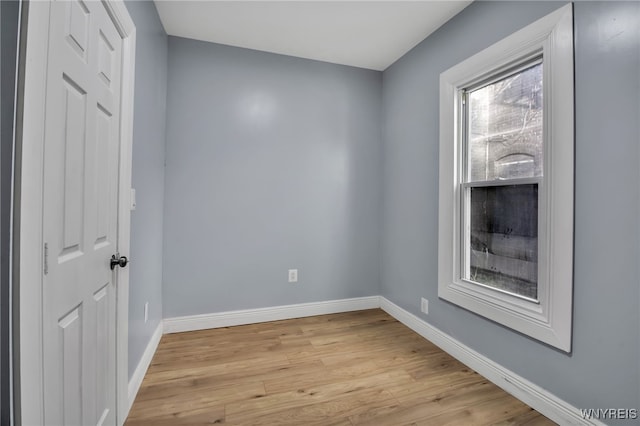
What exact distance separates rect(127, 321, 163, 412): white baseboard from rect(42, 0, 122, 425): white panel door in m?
0.28

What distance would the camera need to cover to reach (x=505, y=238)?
6.46ft

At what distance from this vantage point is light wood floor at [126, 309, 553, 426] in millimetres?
1591

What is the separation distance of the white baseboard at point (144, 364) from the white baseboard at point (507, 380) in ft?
7.03

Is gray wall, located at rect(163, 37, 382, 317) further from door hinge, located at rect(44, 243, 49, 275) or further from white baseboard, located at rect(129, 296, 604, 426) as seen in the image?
door hinge, located at rect(44, 243, 49, 275)

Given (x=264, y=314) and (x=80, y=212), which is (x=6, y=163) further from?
(x=264, y=314)

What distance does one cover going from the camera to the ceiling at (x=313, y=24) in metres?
2.15

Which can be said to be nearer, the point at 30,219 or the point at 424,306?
the point at 30,219

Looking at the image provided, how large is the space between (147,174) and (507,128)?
2.44m

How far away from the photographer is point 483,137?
214 centimetres

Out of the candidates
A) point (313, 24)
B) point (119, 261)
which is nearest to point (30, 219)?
point (119, 261)

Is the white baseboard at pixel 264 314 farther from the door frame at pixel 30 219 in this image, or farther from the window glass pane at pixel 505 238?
the door frame at pixel 30 219

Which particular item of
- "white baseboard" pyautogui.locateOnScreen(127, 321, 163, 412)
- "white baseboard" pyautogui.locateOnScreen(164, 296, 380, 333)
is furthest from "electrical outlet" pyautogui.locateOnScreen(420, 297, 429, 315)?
"white baseboard" pyautogui.locateOnScreen(127, 321, 163, 412)

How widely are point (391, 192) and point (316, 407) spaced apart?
207 centimetres

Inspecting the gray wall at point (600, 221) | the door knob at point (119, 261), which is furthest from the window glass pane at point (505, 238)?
the door knob at point (119, 261)
